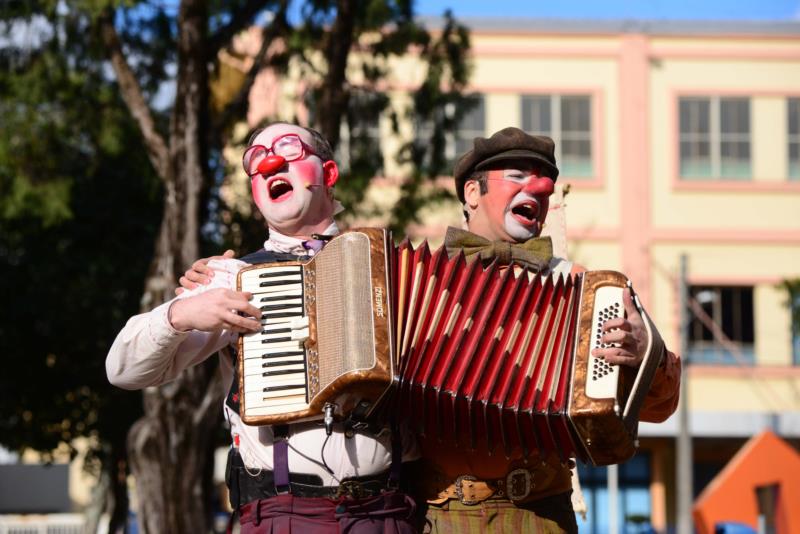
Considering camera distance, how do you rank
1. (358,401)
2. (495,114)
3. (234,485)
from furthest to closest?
1. (495,114)
2. (234,485)
3. (358,401)

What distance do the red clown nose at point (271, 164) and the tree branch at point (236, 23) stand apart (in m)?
8.52

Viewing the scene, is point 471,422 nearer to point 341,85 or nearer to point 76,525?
point 341,85

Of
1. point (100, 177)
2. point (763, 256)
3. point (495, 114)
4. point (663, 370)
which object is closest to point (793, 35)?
point (763, 256)

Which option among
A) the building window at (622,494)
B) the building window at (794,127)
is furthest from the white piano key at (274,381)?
the building window at (794,127)

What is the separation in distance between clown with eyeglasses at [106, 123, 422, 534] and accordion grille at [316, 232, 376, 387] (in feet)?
0.67

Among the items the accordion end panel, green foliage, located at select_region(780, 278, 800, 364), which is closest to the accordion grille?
the accordion end panel

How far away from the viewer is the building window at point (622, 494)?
25.9m

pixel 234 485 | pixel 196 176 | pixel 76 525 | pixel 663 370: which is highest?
pixel 196 176

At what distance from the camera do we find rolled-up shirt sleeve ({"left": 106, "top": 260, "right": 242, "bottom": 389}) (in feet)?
14.1

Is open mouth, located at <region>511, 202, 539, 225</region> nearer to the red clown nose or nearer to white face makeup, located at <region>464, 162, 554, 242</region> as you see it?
white face makeup, located at <region>464, 162, 554, 242</region>

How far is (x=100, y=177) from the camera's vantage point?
17.5m

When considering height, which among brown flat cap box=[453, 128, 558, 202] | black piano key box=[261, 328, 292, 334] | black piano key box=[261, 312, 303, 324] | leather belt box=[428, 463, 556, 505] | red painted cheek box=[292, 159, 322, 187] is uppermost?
brown flat cap box=[453, 128, 558, 202]

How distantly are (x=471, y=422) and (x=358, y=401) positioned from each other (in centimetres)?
37

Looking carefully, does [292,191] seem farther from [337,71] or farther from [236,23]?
[236,23]
